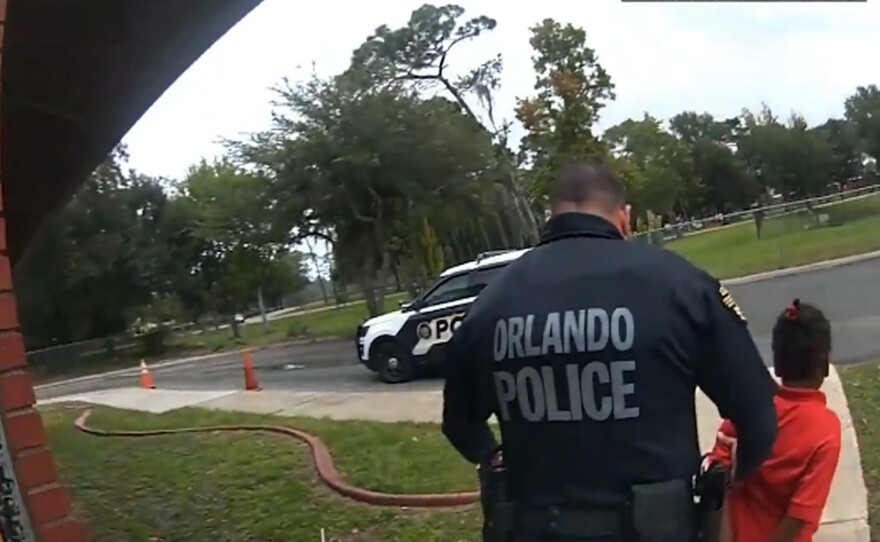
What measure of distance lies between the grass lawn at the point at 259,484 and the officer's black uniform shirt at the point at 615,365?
2.89 meters

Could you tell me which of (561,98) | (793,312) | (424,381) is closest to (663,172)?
(561,98)

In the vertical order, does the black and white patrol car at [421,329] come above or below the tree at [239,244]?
below

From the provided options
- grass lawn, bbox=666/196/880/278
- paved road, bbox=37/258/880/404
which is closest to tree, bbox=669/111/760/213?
grass lawn, bbox=666/196/880/278

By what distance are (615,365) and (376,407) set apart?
7568mm

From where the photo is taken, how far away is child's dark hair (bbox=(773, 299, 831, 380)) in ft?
6.93

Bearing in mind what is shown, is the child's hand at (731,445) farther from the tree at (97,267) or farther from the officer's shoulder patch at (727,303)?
the tree at (97,267)

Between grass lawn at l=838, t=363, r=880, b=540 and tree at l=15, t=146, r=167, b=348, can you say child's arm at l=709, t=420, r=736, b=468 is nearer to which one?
grass lawn at l=838, t=363, r=880, b=540

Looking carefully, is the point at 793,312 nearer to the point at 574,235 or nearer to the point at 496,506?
the point at 574,235

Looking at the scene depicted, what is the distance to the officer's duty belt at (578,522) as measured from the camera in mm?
1918

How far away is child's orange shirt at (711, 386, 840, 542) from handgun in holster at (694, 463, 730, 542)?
0.10m

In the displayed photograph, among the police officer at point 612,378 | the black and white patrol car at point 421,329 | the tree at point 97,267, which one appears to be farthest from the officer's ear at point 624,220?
the tree at point 97,267

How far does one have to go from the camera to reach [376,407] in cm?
934

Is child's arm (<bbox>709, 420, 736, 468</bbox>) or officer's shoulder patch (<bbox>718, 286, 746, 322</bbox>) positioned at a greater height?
officer's shoulder patch (<bbox>718, 286, 746, 322</bbox>)

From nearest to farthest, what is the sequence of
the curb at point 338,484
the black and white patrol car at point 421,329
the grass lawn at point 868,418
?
1. the grass lawn at point 868,418
2. the curb at point 338,484
3. the black and white patrol car at point 421,329
